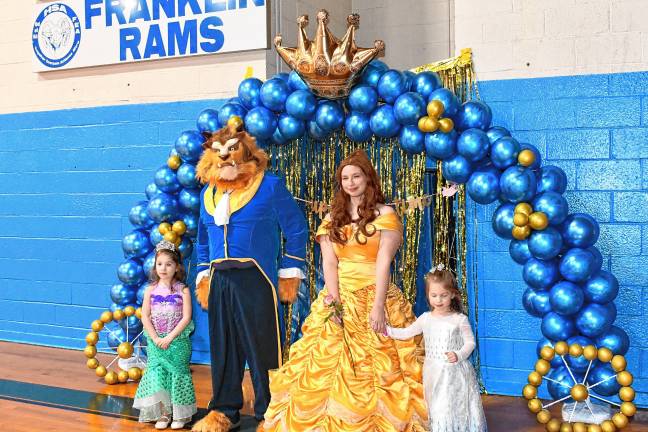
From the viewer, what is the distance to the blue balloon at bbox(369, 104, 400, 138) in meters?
3.83

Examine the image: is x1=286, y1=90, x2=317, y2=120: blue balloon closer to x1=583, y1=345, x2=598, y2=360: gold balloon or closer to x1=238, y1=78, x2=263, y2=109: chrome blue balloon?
x1=238, y1=78, x2=263, y2=109: chrome blue balloon

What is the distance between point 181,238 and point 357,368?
1647mm

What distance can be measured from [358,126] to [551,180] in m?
1.04

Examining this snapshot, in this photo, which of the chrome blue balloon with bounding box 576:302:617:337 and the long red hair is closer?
the long red hair

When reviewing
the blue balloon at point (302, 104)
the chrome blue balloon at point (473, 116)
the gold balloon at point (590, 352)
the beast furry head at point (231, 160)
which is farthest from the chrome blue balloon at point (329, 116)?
the gold balloon at point (590, 352)

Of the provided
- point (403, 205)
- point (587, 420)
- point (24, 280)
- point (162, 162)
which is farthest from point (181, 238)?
point (587, 420)

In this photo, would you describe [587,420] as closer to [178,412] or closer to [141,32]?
[178,412]

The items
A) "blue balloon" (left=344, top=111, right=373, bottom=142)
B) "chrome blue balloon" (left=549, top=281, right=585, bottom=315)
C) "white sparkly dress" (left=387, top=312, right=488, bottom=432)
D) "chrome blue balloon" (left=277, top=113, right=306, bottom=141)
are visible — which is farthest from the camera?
"chrome blue balloon" (left=277, top=113, right=306, bottom=141)

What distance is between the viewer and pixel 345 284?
3.50 metres

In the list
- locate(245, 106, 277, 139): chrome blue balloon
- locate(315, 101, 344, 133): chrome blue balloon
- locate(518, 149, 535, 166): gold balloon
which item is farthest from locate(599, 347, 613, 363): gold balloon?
locate(245, 106, 277, 139): chrome blue balloon

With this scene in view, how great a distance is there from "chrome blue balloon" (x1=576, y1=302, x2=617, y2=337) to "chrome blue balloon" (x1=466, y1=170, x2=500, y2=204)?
27.9 inches

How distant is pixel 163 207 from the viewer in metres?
4.43

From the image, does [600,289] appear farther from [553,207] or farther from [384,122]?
[384,122]

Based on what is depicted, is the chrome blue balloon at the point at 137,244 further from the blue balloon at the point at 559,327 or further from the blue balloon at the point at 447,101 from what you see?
the blue balloon at the point at 559,327
